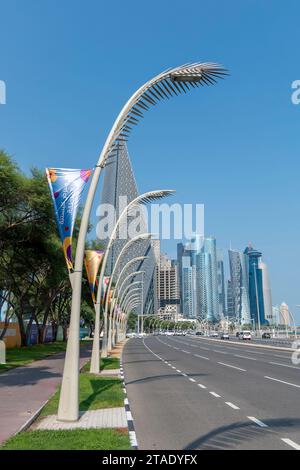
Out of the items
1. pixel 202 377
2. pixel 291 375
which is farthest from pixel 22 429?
pixel 291 375

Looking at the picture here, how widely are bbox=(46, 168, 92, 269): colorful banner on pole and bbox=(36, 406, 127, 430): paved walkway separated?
3376mm

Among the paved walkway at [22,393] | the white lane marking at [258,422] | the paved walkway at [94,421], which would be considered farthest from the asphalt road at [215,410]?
the paved walkway at [22,393]

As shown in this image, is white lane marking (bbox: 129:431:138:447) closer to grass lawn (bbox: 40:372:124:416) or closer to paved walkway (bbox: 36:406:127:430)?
paved walkway (bbox: 36:406:127:430)

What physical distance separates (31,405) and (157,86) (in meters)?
8.84

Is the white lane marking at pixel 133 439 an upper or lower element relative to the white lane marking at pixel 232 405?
lower

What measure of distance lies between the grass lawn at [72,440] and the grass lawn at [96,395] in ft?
9.09

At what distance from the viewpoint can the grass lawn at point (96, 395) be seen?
12242mm

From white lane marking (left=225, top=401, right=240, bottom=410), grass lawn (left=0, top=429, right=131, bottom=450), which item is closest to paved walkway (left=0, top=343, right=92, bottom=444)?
grass lawn (left=0, top=429, right=131, bottom=450)

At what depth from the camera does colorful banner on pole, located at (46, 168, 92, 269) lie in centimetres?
1146

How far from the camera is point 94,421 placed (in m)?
10.2

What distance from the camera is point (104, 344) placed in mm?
34188

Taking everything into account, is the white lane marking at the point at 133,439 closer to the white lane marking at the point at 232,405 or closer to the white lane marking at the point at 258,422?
the white lane marking at the point at 258,422

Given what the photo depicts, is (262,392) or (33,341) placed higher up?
(33,341)
